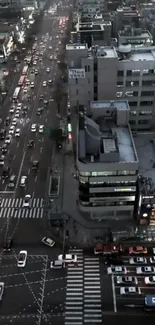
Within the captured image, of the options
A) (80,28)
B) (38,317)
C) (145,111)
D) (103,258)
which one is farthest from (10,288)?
(80,28)

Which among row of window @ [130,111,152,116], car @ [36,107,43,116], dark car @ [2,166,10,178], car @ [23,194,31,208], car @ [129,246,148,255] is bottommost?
car @ [129,246,148,255]

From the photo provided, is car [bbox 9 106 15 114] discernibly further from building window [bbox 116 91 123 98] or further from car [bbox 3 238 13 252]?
car [bbox 3 238 13 252]

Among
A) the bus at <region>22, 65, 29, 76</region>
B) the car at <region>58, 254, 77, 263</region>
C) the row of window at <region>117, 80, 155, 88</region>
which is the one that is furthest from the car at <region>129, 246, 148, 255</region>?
the bus at <region>22, 65, 29, 76</region>

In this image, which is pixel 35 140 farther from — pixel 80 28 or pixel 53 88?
pixel 80 28

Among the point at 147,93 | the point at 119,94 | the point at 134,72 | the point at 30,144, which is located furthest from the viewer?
the point at 30,144

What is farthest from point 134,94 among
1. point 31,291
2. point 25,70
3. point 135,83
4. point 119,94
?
point 25,70

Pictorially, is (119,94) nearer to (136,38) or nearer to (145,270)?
(136,38)

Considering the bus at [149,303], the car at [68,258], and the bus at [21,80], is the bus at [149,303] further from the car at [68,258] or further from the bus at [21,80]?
the bus at [21,80]
